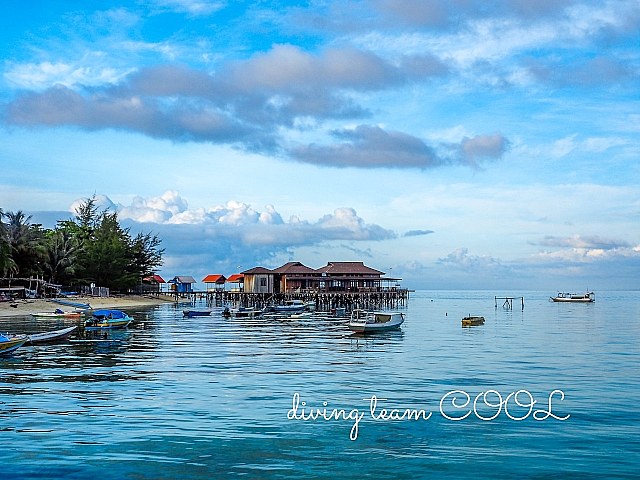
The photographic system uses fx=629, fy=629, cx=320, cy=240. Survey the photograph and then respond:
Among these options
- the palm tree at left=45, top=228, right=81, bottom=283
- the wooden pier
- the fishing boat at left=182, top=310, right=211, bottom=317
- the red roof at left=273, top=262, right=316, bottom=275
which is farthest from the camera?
the red roof at left=273, top=262, right=316, bottom=275

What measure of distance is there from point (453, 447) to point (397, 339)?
3120 centimetres

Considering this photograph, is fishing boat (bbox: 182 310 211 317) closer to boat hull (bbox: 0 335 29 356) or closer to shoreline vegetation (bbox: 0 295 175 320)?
shoreline vegetation (bbox: 0 295 175 320)

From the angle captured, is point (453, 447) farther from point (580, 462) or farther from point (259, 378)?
point (259, 378)

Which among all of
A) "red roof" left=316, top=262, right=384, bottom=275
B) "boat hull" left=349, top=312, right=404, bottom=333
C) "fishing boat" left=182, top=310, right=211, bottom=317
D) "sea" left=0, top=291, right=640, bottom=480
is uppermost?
"red roof" left=316, top=262, right=384, bottom=275

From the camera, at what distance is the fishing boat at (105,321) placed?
50500 mm

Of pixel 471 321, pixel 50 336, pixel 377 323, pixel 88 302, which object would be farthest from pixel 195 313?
pixel 50 336

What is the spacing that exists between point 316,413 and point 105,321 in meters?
35.6

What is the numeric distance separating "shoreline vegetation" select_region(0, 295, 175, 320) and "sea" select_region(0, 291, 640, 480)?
34276 millimetres

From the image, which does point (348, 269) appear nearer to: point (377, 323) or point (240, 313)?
point (240, 313)

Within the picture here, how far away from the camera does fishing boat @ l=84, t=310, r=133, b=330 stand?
50500mm

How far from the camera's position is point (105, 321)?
51594 mm

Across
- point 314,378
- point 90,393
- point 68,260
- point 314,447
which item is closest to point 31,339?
point 90,393

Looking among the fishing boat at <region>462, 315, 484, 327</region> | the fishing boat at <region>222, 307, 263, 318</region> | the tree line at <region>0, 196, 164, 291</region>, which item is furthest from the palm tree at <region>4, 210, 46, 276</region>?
the fishing boat at <region>462, 315, 484, 327</region>

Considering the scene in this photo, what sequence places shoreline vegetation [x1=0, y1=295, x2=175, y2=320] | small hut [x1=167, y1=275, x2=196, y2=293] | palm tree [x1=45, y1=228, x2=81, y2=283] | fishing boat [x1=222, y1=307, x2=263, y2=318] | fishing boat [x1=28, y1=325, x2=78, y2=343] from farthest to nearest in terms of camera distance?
small hut [x1=167, y1=275, x2=196, y2=293] → palm tree [x1=45, y1=228, x2=81, y2=283] → fishing boat [x1=222, y1=307, x2=263, y2=318] → shoreline vegetation [x1=0, y1=295, x2=175, y2=320] → fishing boat [x1=28, y1=325, x2=78, y2=343]
